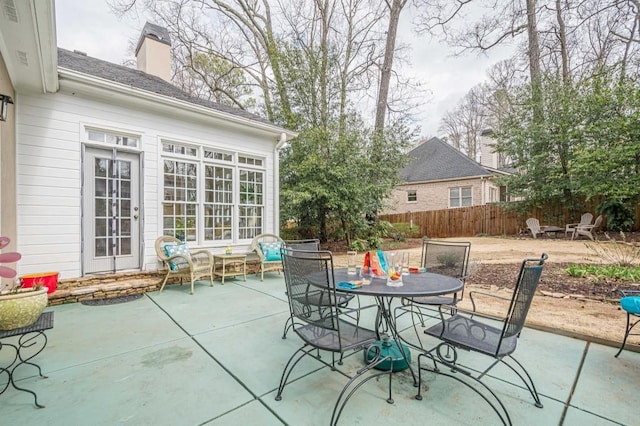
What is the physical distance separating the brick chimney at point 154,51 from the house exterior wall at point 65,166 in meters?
3.53

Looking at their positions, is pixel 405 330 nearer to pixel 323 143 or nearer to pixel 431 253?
pixel 431 253

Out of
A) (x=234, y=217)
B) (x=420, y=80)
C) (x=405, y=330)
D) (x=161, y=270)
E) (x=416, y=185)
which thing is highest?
(x=420, y=80)

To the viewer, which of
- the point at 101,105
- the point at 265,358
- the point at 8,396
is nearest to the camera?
the point at 8,396

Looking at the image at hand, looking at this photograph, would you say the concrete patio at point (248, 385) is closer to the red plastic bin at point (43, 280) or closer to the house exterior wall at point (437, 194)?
the red plastic bin at point (43, 280)

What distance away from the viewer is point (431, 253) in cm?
330

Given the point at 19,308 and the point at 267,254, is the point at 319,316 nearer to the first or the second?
the point at 19,308

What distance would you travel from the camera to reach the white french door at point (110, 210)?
15.1ft

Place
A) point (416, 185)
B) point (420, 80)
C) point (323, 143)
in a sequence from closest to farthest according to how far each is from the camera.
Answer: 1. point (323, 143)
2. point (420, 80)
3. point (416, 185)

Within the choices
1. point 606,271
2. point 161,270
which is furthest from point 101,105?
point 606,271

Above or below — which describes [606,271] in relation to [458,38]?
below

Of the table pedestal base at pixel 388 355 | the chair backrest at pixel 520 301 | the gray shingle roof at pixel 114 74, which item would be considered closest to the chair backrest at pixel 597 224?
the chair backrest at pixel 520 301

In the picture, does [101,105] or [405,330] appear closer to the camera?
[405,330]

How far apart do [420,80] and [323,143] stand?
20.3 ft

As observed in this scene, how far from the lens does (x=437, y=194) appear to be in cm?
1628
